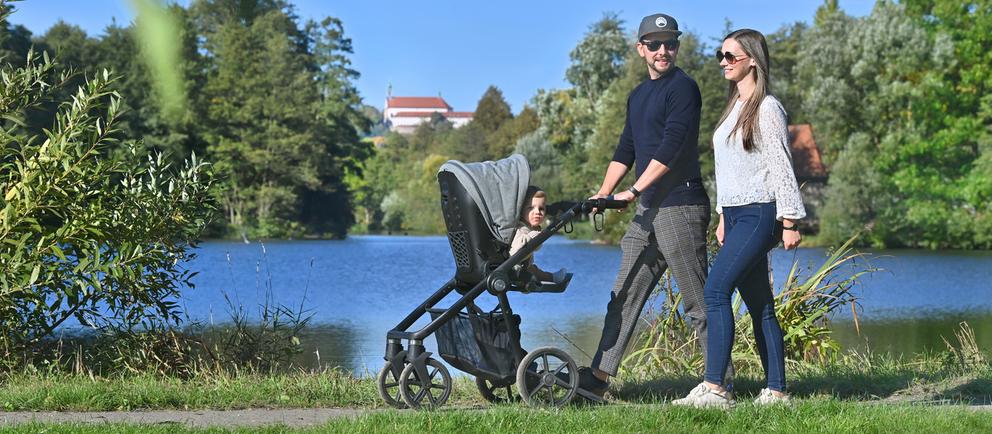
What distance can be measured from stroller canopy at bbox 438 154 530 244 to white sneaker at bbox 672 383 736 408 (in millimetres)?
1196

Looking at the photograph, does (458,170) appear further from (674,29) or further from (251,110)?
(251,110)

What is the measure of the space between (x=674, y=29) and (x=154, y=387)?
3425 millimetres

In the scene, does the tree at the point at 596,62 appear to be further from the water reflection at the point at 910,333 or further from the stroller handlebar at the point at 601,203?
the stroller handlebar at the point at 601,203

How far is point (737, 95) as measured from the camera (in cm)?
596

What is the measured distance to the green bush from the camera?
7508 millimetres

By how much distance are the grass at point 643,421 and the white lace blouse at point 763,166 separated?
0.96 m

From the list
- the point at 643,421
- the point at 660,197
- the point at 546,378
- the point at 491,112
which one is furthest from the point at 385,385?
the point at 491,112

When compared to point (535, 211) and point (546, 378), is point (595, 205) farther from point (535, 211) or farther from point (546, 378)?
point (546, 378)

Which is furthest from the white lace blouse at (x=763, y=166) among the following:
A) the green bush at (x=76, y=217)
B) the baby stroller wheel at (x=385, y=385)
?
the green bush at (x=76, y=217)

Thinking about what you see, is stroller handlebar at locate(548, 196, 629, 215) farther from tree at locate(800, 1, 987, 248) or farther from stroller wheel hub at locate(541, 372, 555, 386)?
tree at locate(800, 1, 987, 248)

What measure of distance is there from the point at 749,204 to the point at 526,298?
17392mm

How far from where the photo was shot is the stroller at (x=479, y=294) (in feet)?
19.0

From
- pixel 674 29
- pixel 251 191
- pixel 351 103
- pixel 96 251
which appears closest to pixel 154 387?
pixel 96 251

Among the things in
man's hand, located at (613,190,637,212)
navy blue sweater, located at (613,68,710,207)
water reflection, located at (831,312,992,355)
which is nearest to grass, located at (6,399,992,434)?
man's hand, located at (613,190,637,212)
